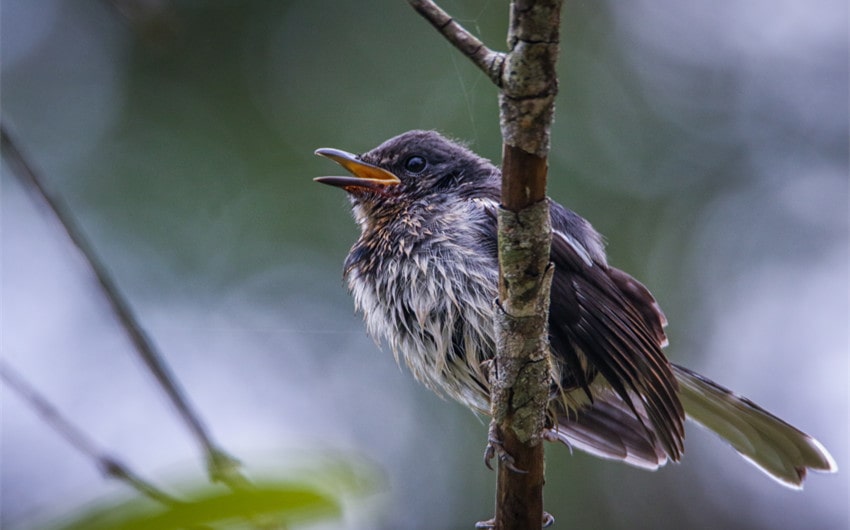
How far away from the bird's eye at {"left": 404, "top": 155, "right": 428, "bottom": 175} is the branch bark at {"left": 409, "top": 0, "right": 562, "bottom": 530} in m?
1.60

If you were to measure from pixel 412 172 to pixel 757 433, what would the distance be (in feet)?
6.52

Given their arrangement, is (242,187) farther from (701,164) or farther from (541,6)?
(541,6)

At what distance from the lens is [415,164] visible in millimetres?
4141

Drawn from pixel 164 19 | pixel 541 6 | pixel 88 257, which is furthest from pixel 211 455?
pixel 541 6

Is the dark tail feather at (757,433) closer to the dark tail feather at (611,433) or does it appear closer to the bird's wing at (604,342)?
the dark tail feather at (611,433)

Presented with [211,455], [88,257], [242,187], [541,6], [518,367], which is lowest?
[211,455]

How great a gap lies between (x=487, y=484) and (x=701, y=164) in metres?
2.99

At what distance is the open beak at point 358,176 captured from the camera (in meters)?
3.93

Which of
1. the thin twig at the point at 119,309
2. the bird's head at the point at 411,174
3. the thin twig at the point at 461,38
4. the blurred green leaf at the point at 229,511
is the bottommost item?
the blurred green leaf at the point at 229,511

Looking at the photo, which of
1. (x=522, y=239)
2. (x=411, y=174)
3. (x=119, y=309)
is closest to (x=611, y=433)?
(x=411, y=174)

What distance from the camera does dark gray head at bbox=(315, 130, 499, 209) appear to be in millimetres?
3957

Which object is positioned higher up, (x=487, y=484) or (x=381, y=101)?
(x=381, y=101)

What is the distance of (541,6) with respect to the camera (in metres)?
1.97

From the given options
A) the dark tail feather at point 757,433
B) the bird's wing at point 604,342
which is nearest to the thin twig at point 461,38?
the bird's wing at point 604,342
